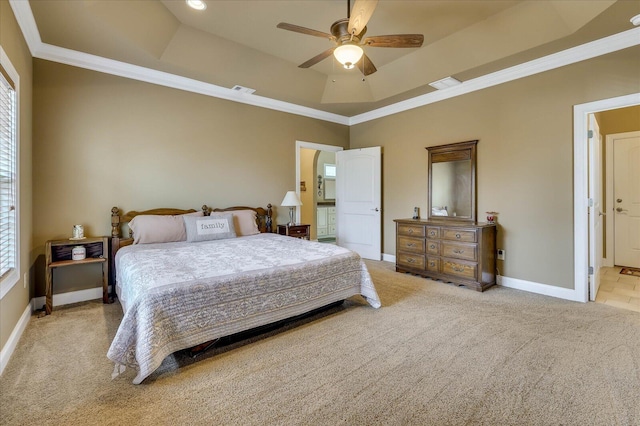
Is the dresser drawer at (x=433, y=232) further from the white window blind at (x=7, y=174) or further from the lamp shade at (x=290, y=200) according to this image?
the white window blind at (x=7, y=174)

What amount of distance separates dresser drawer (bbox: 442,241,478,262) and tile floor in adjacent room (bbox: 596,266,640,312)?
1318 mm

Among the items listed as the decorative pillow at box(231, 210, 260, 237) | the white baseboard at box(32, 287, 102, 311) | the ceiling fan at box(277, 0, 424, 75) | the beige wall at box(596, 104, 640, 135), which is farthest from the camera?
the beige wall at box(596, 104, 640, 135)

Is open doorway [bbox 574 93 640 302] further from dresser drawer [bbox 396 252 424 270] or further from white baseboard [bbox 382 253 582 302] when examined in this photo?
dresser drawer [bbox 396 252 424 270]

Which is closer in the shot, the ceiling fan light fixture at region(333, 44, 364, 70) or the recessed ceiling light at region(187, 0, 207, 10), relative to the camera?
the ceiling fan light fixture at region(333, 44, 364, 70)

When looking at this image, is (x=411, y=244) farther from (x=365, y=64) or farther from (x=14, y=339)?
(x=14, y=339)

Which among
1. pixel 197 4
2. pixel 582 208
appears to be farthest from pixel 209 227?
pixel 582 208

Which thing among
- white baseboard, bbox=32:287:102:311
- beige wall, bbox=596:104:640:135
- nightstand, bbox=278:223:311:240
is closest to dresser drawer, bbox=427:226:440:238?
nightstand, bbox=278:223:311:240

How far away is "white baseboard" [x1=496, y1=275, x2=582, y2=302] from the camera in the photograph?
11.0 feet

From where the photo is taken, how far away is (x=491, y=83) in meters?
3.96

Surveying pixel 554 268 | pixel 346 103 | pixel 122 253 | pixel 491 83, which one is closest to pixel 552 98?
pixel 491 83

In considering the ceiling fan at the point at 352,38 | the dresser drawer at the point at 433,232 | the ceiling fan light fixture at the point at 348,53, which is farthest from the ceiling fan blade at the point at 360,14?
the dresser drawer at the point at 433,232

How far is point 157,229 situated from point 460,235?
3.76 metres

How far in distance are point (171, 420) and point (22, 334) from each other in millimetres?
1981

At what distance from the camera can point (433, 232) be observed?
13.5 feet
